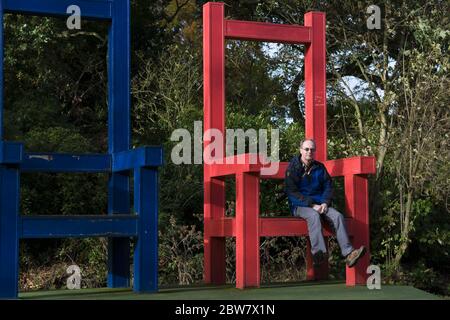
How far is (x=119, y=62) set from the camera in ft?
19.2

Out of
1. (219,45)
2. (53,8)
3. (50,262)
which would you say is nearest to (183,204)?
(50,262)

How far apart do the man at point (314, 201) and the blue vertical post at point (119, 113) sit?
1.20 meters

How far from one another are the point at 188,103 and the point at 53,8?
15.8ft

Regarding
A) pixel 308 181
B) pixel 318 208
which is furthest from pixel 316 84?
pixel 318 208

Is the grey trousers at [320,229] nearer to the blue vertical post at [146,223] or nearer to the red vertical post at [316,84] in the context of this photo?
the red vertical post at [316,84]

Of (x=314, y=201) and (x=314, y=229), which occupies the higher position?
(x=314, y=201)

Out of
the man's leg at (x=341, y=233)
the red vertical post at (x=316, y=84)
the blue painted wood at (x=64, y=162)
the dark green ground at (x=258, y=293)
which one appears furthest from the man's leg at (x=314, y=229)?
the blue painted wood at (x=64, y=162)

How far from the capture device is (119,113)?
5848 mm

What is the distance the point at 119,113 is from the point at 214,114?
0.83 m

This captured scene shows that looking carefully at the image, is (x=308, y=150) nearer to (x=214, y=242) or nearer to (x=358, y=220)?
(x=358, y=220)

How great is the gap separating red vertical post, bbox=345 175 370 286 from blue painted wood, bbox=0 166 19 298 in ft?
7.63

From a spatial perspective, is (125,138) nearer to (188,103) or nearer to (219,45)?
(219,45)

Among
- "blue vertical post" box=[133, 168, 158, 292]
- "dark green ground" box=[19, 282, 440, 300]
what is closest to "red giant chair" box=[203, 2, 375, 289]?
"dark green ground" box=[19, 282, 440, 300]

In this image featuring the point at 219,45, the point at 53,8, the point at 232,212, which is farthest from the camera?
the point at 232,212
